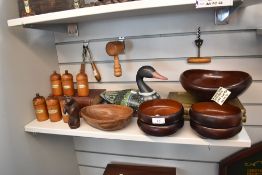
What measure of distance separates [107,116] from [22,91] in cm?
42

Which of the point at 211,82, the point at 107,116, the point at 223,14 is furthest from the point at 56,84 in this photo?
the point at 223,14

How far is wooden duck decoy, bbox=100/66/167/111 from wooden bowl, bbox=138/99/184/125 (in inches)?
3.0

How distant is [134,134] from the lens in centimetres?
83

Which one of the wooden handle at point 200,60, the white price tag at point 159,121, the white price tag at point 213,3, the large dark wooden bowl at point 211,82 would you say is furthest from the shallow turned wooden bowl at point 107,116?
the white price tag at point 213,3

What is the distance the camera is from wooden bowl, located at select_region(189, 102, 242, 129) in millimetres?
676

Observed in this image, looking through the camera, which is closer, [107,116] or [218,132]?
[218,132]

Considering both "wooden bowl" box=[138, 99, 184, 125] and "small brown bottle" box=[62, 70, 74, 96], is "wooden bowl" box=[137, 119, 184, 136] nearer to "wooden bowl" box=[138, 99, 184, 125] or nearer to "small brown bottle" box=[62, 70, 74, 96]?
"wooden bowl" box=[138, 99, 184, 125]

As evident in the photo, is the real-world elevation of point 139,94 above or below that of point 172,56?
below

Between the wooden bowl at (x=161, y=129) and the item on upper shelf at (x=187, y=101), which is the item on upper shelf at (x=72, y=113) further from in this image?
the item on upper shelf at (x=187, y=101)

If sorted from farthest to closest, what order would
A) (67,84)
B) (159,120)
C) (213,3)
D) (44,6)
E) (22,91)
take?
(67,84) < (22,91) < (44,6) < (159,120) < (213,3)

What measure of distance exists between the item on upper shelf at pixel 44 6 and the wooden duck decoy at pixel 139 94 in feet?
1.26

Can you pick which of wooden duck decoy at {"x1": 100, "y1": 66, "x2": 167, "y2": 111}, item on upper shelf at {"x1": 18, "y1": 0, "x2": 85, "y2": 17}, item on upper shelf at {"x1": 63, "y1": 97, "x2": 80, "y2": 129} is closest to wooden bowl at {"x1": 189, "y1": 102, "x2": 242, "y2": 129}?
wooden duck decoy at {"x1": 100, "y1": 66, "x2": 167, "y2": 111}

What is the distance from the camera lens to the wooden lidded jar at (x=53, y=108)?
1006 millimetres

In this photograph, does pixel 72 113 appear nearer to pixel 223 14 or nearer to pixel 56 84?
pixel 56 84
